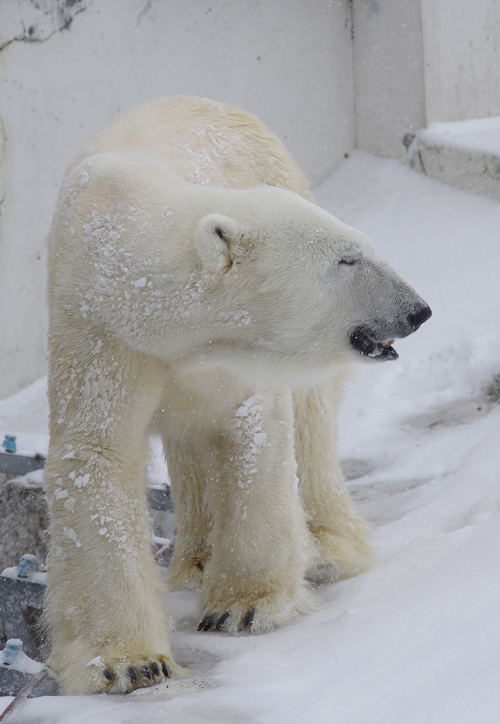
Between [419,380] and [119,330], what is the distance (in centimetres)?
294

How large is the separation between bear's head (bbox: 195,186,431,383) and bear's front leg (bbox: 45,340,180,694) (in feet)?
0.99

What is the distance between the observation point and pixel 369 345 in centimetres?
191

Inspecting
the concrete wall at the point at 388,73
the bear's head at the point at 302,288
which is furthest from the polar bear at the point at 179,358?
the concrete wall at the point at 388,73

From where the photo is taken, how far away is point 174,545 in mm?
3168

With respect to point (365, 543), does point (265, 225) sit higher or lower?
higher

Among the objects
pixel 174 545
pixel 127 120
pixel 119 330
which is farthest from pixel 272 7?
pixel 119 330

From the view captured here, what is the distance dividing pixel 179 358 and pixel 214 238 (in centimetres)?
32

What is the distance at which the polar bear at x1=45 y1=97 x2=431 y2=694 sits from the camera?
6.20 feet

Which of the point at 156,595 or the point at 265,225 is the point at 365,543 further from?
the point at 265,225

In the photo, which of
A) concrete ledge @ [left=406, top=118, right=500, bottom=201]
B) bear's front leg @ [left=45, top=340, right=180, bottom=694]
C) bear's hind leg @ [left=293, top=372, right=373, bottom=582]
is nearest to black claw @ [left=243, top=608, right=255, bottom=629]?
Answer: bear's front leg @ [left=45, top=340, right=180, bottom=694]

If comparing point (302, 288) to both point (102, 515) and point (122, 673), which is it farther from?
point (122, 673)

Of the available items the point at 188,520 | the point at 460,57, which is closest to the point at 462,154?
the point at 460,57

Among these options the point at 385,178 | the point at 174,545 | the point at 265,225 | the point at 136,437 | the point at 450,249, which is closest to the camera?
the point at 265,225

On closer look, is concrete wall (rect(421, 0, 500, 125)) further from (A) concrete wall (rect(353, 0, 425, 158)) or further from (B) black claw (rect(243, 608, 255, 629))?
(B) black claw (rect(243, 608, 255, 629))
